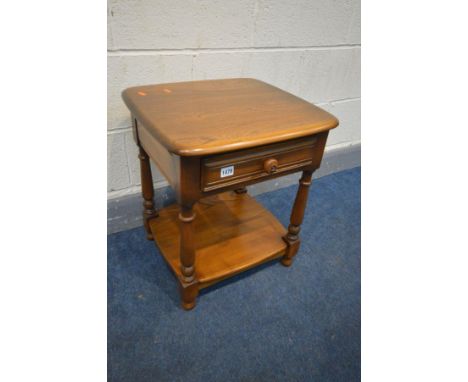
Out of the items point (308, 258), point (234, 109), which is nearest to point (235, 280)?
point (308, 258)

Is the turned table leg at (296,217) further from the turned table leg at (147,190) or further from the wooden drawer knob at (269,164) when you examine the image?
the turned table leg at (147,190)

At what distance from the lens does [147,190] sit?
1062mm

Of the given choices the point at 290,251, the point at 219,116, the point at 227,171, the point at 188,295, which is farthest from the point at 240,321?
the point at 219,116

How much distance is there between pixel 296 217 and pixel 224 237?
0.26 m

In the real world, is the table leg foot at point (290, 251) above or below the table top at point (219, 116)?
below

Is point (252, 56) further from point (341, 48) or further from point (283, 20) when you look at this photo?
point (341, 48)

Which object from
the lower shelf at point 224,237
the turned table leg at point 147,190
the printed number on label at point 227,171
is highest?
the printed number on label at point 227,171

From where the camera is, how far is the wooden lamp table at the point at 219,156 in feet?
2.17

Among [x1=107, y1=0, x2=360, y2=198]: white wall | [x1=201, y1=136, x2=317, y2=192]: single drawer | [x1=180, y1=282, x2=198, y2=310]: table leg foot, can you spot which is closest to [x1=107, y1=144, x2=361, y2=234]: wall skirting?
[x1=107, y1=0, x2=360, y2=198]: white wall

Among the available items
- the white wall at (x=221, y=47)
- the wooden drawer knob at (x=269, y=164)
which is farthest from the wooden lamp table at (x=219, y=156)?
the white wall at (x=221, y=47)

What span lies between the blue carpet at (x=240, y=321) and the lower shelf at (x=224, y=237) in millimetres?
108

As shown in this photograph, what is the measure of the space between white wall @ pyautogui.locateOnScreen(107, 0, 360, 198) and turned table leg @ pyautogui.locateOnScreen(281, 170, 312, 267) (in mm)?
518

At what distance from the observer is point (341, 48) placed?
1396mm

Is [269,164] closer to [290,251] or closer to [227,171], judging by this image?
[227,171]
